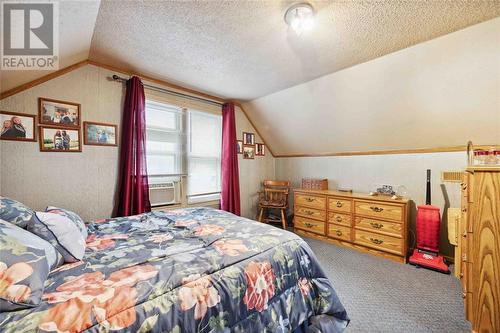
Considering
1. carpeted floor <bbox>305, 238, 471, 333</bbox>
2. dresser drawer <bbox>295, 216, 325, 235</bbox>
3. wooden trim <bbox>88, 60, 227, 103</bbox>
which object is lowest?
carpeted floor <bbox>305, 238, 471, 333</bbox>

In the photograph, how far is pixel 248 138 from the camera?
3928 mm

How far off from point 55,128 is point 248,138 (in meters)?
2.69

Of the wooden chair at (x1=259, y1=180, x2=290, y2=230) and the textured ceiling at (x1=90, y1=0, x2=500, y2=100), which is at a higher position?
the textured ceiling at (x1=90, y1=0, x2=500, y2=100)

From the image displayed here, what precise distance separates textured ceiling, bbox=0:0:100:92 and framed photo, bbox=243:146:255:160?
2.52 meters

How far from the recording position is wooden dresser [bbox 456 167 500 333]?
1.13 metres

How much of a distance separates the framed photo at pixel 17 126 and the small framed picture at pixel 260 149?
10.1 feet

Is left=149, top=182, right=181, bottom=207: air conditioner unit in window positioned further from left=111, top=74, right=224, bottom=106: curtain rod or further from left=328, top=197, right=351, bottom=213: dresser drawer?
left=328, top=197, right=351, bottom=213: dresser drawer

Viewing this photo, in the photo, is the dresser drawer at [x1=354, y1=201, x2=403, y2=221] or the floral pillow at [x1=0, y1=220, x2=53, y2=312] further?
the dresser drawer at [x1=354, y1=201, x2=403, y2=221]

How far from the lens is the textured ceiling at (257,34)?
4.76 feet

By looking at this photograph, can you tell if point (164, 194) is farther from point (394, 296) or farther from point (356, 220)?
point (394, 296)

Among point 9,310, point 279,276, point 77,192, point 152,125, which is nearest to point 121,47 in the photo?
point 152,125

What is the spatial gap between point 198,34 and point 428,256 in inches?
132

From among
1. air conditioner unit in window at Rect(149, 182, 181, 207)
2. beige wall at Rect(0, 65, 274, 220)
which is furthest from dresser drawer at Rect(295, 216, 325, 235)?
beige wall at Rect(0, 65, 274, 220)

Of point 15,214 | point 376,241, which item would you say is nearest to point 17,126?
point 15,214
